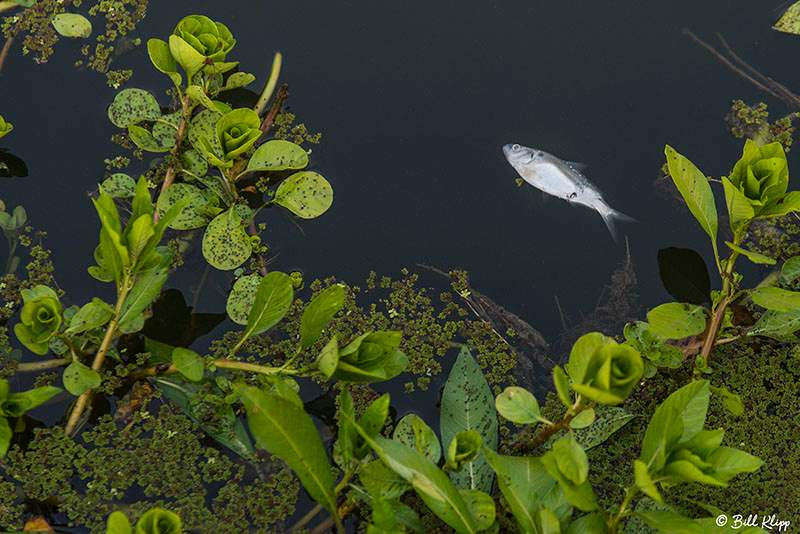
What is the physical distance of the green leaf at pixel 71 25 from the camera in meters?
2.78

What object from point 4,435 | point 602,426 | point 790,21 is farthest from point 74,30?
point 790,21

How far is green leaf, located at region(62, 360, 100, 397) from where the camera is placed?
2039mm

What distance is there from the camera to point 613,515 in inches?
79.7

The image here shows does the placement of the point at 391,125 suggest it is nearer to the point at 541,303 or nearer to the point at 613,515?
the point at 541,303

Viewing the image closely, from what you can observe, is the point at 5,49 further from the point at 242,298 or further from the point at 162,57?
the point at 242,298

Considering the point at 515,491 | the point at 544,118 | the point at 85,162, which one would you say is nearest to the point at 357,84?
the point at 544,118

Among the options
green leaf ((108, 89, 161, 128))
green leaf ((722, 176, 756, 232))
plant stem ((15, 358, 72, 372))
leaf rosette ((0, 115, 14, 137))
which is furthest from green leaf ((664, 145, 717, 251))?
leaf rosette ((0, 115, 14, 137))

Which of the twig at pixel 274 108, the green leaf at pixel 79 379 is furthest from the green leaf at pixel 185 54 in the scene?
the green leaf at pixel 79 379

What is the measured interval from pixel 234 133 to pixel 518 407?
1199 mm

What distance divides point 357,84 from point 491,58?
0.55 m

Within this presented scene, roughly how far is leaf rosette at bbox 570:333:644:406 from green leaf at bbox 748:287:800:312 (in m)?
0.68

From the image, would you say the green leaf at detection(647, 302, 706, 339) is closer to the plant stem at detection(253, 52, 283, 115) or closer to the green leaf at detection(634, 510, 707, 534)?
the green leaf at detection(634, 510, 707, 534)

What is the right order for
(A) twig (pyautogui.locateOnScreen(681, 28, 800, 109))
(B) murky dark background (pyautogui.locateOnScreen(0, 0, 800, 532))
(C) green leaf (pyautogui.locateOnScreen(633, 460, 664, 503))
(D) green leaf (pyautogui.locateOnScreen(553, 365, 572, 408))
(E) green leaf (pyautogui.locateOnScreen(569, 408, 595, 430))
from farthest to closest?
1. (A) twig (pyautogui.locateOnScreen(681, 28, 800, 109))
2. (B) murky dark background (pyautogui.locateOnScreen(0, 0, 800, 532))
3. (E) green leaf (pyautogui.locateOnScreen(569, 408, 595, 430))
4. (D) green leaf (pyautogui.locateOnScreen(553, 365, 572, 408))
5. (C) green leaf (pyautogui.locateOnScreen(633, 460, 664, 503))

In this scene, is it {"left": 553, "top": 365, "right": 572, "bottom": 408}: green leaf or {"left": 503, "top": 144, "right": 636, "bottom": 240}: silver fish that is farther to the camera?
{"left": 503, "top": 144, "right": 636, "bottom": 240}: silver fish
